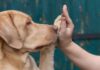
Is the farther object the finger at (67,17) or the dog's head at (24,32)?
the finger at (67,17)

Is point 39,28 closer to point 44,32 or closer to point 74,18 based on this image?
point 44,32

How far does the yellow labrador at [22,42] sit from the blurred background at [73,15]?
1120 millimetres

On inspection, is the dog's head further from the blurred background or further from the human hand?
the blurred background

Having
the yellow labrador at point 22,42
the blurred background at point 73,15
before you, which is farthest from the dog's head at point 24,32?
the blurred background at point 73,15

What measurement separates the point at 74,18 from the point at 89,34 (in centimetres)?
21

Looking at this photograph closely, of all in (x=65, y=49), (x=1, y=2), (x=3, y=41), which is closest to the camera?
(x=3, y=41)

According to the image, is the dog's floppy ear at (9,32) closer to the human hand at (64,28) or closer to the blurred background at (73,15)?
the human hand at (64,28)

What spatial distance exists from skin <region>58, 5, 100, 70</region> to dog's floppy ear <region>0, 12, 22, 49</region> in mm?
302

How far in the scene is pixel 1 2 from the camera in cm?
406

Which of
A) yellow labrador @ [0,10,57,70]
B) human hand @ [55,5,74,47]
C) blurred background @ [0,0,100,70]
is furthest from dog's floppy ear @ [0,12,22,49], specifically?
blurred background @ [0,0,100,70]

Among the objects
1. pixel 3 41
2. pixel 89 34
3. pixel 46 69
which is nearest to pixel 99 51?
pixel 89 34

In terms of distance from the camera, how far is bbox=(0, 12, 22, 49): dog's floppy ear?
2732 mm

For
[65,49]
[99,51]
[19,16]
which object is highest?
[19,16]

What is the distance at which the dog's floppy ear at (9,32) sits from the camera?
2.73m
